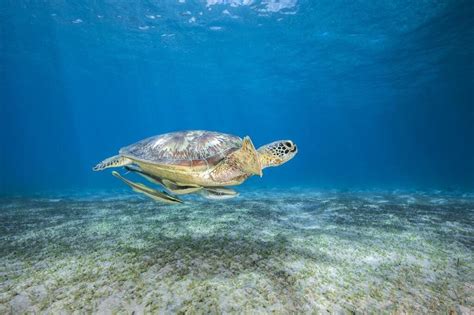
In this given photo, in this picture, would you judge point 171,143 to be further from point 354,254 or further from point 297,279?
point 354,254

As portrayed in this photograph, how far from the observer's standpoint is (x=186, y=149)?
135 inches

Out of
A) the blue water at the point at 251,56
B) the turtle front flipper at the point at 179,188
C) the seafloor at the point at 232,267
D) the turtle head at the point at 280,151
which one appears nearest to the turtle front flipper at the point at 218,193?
the turtle front flipper at the point at 179,188

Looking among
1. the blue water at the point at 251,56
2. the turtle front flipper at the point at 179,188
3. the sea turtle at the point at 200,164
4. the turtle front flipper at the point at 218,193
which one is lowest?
the turtle front flipper at the point at 218,193

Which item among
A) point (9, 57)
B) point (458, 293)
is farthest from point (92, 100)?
point (458, 293)

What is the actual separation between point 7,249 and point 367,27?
82.6 feet

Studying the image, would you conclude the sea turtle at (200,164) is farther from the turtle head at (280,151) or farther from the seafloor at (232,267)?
the seafloor at (232,267)

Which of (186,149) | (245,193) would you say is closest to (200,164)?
(186,149)

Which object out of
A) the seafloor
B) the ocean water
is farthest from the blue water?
the seafloor

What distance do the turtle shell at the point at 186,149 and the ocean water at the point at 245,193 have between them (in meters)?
1.25

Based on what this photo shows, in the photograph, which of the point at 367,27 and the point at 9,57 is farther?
the point at 9,57

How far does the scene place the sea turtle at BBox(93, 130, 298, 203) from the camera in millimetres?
3016

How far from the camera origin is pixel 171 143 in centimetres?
359

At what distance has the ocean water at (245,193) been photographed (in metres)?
2.26

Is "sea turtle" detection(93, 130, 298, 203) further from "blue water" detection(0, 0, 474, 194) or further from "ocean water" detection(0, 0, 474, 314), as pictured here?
"blue water" detection(0, 0, 474, 194)
